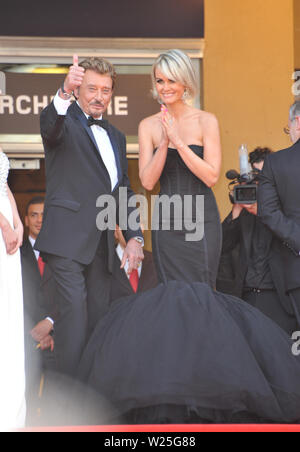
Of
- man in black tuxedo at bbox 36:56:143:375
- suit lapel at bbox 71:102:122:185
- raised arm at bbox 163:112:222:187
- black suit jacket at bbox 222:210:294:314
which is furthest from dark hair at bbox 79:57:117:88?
black suit jacket at bbox 222:210:294:314

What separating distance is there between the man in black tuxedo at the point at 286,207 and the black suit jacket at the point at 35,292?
161cm

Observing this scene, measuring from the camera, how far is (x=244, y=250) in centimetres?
442

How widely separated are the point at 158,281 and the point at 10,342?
31.8 inches

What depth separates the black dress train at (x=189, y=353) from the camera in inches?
115

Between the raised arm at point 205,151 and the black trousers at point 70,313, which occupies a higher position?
the raised arm at point 205,151

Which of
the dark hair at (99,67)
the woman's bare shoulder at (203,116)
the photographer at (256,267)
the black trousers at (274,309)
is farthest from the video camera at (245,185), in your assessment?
the dark hair at (99,67)

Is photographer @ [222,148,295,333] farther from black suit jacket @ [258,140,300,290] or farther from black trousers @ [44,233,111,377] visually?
black trousers @ [44,233,111,377]

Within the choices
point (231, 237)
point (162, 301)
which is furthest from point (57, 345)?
point (231, 237)

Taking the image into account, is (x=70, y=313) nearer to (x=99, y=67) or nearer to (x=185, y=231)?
(x=185, y=231)

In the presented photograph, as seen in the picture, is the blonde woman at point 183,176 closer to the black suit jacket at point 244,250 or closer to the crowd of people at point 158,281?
the crowd of people at point 158,281

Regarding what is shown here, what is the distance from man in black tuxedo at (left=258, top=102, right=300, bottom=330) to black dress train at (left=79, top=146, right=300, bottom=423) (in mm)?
567

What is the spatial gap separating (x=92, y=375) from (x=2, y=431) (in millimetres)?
430

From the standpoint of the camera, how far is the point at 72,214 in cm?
349

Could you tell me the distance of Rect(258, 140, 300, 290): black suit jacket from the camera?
384 cm
